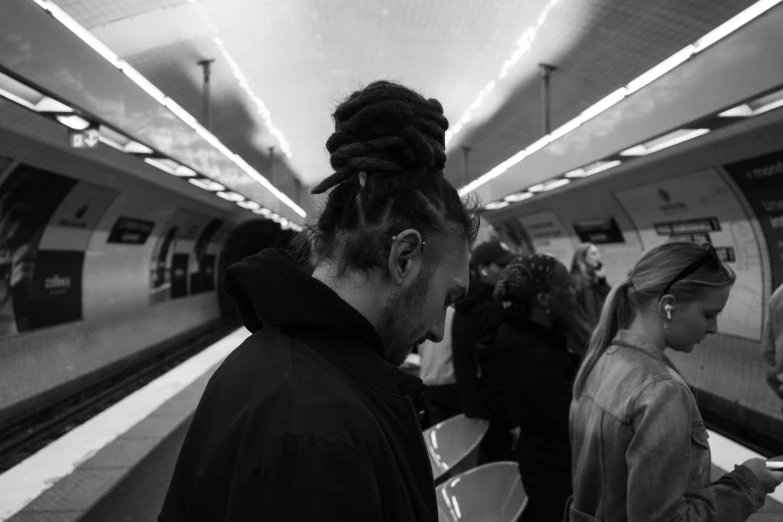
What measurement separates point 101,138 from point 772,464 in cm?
460

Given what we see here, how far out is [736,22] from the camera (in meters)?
3.26

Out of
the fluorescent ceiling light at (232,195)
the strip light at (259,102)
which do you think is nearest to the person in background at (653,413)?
the strip light at (259,102)

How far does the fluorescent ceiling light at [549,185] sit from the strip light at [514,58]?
58.7 inches

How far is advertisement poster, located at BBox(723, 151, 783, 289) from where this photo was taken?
5.66 m

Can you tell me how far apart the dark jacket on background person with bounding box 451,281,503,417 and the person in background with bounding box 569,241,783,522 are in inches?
77.1

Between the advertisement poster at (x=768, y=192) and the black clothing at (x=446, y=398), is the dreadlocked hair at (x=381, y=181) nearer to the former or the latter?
the black clothing at (x=446, y=398)

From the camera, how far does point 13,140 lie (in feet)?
18.4

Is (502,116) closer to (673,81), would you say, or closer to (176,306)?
(673,81)

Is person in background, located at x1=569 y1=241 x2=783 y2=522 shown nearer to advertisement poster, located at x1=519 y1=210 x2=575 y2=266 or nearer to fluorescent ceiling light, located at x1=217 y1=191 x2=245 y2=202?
fluorescent ceiling light, located at x1=217 y1=191 x2=245 y2=202

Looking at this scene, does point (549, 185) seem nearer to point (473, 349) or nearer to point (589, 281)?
point (589, 281)

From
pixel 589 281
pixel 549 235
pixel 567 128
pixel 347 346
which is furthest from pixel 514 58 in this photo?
pixel 347 346

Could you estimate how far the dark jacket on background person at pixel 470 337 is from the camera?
418cm

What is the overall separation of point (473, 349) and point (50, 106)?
309 centimetres

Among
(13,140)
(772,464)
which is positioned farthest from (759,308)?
(13,140)
